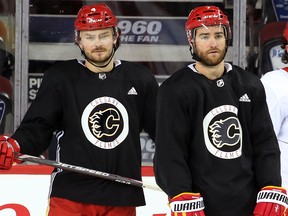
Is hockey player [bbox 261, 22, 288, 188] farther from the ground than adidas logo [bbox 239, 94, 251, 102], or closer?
closer

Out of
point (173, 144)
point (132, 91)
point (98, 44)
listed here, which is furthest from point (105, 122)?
point (173, 144)

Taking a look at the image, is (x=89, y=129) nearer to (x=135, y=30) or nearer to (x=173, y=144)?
(x=173, y=144)

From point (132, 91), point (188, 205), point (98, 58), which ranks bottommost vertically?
point (188, 205)

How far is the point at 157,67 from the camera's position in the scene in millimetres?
6559

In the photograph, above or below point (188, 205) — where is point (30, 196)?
below

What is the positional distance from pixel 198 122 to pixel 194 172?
19cm

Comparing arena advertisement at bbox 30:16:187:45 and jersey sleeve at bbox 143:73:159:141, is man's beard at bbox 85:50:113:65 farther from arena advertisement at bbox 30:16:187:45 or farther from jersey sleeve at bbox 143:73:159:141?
arena advertisement at bbox 30:16:187:45

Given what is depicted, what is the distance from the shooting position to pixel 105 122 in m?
4.80

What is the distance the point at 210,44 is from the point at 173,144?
408mm

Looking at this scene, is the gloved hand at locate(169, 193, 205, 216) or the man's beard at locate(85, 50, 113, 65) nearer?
the gloved hand at locate(169, 193, 205, 216)

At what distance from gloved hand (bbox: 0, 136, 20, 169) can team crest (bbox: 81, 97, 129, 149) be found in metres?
0.31

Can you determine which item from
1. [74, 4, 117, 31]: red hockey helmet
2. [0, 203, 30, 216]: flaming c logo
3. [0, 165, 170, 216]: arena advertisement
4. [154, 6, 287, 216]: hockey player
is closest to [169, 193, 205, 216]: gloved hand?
[154, 6, 287, 216]: hockey player

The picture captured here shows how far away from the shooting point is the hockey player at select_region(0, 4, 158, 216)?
475 cm

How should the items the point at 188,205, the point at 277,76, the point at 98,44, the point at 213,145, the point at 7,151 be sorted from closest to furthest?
the point at 188,205 < the point at 213,145 < the point at 7,151 < the point at 98,44 < the point at 277,76
